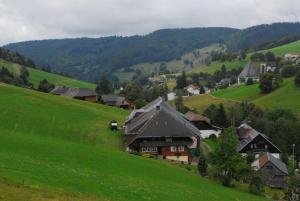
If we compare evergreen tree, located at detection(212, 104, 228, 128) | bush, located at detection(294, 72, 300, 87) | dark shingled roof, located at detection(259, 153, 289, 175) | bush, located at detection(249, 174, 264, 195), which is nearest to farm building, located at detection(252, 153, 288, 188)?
dark shingled roof, located at detection(259, 153, 289, 175)

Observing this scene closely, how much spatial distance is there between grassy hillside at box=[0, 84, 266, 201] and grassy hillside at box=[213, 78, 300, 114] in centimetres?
7562

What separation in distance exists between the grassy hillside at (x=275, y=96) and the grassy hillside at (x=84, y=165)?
7562cm

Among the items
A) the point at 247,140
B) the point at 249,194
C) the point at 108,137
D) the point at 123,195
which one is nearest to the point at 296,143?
the point at 247,140

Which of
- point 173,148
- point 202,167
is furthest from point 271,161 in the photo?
point 202,167

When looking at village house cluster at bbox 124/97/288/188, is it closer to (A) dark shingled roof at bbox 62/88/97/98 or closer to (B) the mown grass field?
(A) dark shingled roof at bbox 62/88/97/98

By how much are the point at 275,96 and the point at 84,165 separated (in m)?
114

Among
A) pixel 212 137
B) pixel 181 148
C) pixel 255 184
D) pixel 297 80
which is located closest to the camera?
pixel 255 184

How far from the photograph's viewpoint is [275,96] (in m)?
147

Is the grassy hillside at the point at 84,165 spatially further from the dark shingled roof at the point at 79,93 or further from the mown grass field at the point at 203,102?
the mown grass field at the point at 203,102

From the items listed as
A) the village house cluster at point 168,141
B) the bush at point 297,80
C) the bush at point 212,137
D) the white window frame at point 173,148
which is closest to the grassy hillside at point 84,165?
the village house cluster at point 168,141

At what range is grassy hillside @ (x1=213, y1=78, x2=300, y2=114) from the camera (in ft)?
454

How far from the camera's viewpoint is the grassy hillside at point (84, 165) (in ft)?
103

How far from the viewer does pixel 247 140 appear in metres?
90.6

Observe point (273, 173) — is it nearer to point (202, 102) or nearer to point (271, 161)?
point (271, 161)
